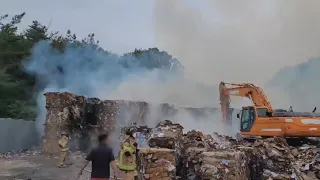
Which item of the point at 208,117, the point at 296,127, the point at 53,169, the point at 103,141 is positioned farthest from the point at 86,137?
the point at 103,141

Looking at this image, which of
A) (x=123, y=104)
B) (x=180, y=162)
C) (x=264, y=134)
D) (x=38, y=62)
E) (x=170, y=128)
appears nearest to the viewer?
(x=180, y=162)

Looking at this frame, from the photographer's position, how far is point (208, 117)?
787 inches

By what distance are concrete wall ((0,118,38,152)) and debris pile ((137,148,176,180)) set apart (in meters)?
9.30

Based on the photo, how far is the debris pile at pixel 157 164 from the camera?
24.7ft

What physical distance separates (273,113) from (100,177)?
8488mm

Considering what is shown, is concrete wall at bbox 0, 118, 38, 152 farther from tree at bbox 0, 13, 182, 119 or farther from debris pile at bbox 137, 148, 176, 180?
debris pile at bbox 137, 148, 176, 180

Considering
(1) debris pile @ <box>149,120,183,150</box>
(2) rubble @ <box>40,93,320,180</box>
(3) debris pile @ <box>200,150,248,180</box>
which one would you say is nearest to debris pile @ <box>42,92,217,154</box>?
(2) rubble @ <box>40,93,320,180</box>

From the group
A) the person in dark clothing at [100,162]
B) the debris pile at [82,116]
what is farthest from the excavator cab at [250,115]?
the person in dark clothing at [100,162]

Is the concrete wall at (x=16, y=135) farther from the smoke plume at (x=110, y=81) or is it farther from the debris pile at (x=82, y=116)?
the smoke plume at (x=110, y=81)

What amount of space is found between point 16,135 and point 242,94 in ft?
29.1

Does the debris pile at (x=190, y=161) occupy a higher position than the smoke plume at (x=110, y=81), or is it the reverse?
the smoke plume at (x=110, y=81)

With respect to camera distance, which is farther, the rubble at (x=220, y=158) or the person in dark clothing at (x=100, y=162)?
the rubble at (x=220, y=158)

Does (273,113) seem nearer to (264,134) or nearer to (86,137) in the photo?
(264,134)

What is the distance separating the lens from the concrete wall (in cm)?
1533
